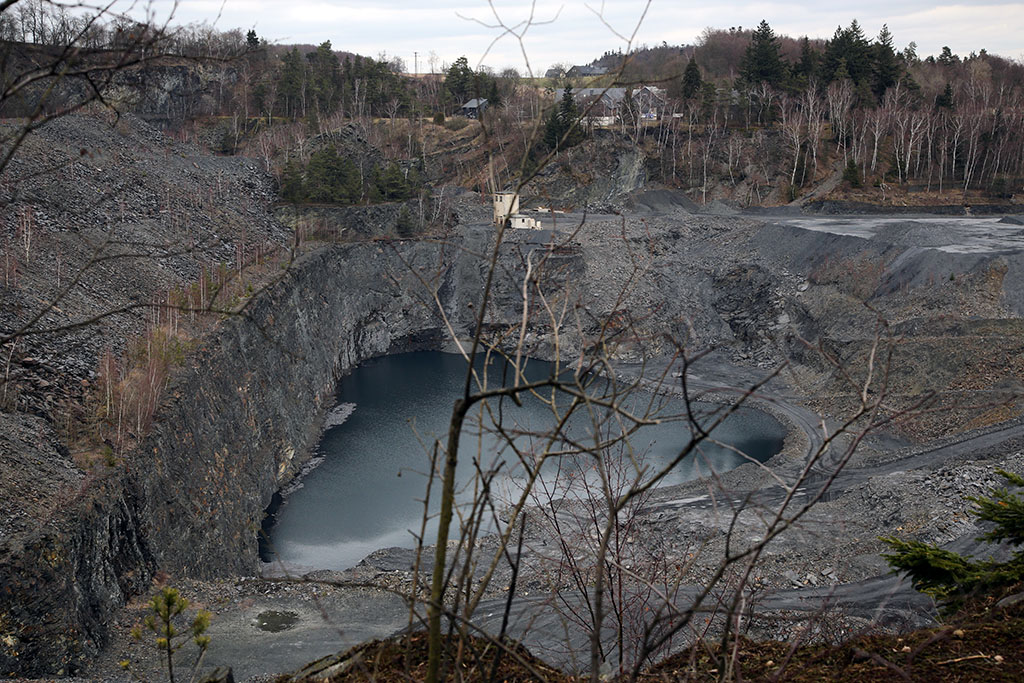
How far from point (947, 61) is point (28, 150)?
72955mm

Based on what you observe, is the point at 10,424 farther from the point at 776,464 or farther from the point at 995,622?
the point at 776,464

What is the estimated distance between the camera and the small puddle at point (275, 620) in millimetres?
16516

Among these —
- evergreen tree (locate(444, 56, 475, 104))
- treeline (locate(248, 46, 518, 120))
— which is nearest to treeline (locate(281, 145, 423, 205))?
treeline (locate(248, 46, 518, 120))

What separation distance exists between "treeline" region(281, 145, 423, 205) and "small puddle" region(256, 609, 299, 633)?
109 feet

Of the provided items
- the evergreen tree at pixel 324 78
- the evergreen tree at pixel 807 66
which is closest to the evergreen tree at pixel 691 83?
the evergreen tree at pixel 807 66

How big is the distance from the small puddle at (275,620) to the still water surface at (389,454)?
5.22 m

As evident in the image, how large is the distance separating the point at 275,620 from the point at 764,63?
190 ft

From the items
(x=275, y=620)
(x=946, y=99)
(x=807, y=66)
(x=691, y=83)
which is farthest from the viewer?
(x=807, y=66)

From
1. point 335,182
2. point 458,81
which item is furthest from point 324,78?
point 335,182

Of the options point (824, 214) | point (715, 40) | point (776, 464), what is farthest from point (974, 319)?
point (715, 40)

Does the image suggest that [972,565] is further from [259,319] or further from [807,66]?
[807,66]

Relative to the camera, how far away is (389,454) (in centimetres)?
3105

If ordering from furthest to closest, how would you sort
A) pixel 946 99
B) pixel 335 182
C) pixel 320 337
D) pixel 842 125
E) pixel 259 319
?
pixel 946 99, pixel 842 125, pixel 335 182, pixel 320 337, pixel 259 319

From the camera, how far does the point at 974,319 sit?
34312 millimetres
